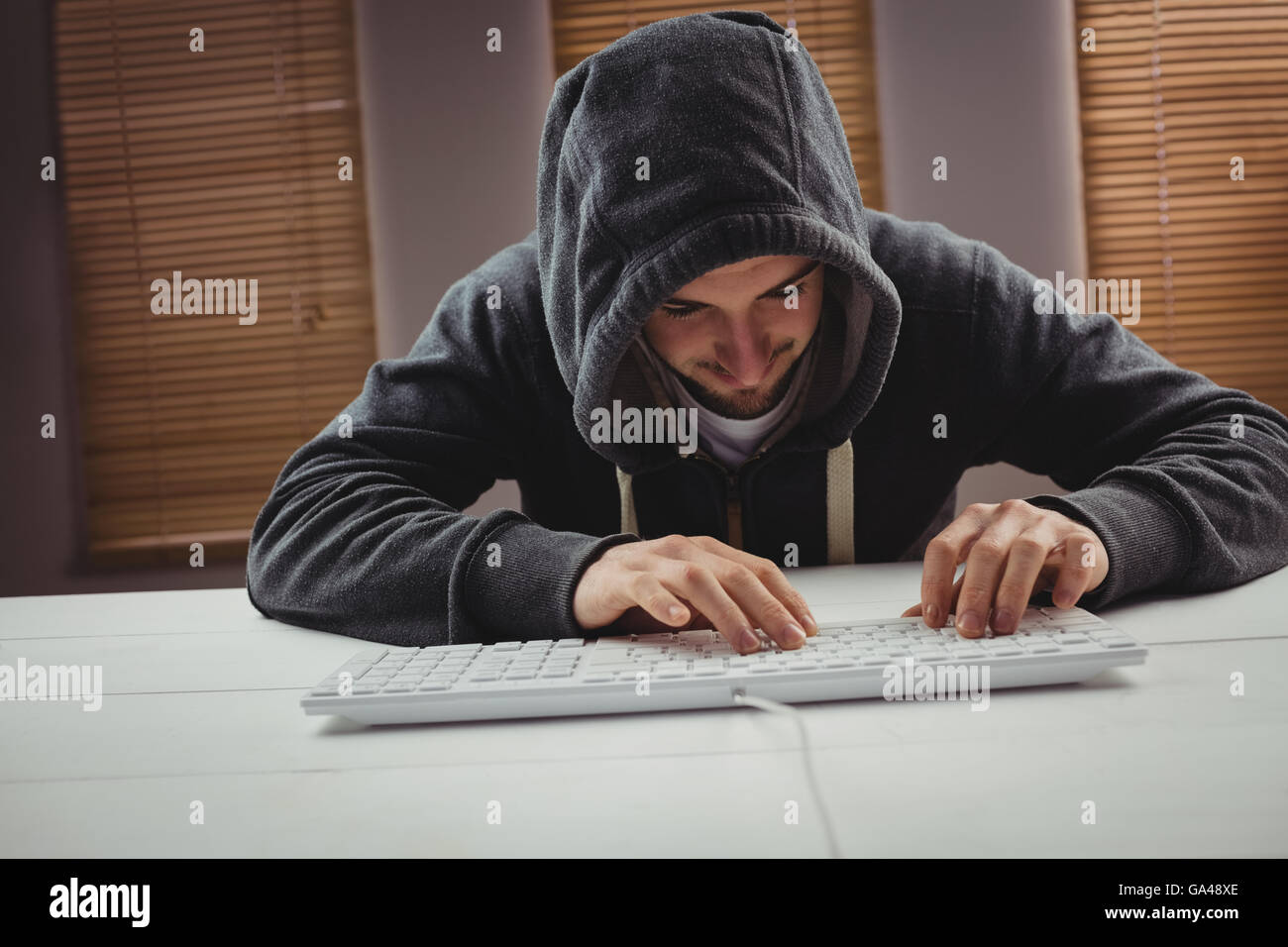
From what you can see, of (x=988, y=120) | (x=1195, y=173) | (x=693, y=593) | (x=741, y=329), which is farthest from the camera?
(x=1195, y=173)

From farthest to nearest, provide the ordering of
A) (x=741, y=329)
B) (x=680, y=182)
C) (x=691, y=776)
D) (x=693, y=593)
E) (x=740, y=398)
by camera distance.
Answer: (x=740, y=398)
(x=741, y=329)
(x=680, y=182)
(x=693, y=593)
(x=691, y=776)

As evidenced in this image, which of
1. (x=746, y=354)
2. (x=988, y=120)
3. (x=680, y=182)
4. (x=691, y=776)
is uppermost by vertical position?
(x=988, y=120)

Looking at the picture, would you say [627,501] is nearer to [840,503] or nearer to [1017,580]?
[840,503]

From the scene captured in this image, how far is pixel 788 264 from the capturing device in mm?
925

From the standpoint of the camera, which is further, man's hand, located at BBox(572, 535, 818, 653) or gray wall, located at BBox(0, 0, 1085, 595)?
gray wall, located at BBox(0, 0, 1085, 595)

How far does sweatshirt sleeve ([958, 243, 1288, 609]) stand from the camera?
2.58 feet

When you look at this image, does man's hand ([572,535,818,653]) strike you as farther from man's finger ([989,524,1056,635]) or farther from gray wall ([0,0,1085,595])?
gray wall ([0,0,1085,595])

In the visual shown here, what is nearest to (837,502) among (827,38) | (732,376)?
(732,376)

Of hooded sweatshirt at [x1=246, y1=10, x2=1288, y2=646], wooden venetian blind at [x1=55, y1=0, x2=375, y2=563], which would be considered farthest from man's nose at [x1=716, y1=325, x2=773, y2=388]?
wooden venetian blind at [x1=55, y1=0, x2=375, y2=563]

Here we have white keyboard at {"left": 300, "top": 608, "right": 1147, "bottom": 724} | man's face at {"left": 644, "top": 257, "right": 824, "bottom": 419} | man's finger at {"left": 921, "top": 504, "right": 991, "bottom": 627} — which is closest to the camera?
white keyboard at {"left": 300, "top": 608, "right": 1147, "bottom": 724}

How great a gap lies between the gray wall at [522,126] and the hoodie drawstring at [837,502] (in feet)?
4.04

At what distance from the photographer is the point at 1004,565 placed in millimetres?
670

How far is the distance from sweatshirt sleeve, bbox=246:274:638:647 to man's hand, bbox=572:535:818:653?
0.11ft

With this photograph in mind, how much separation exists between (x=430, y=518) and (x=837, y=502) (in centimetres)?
51
